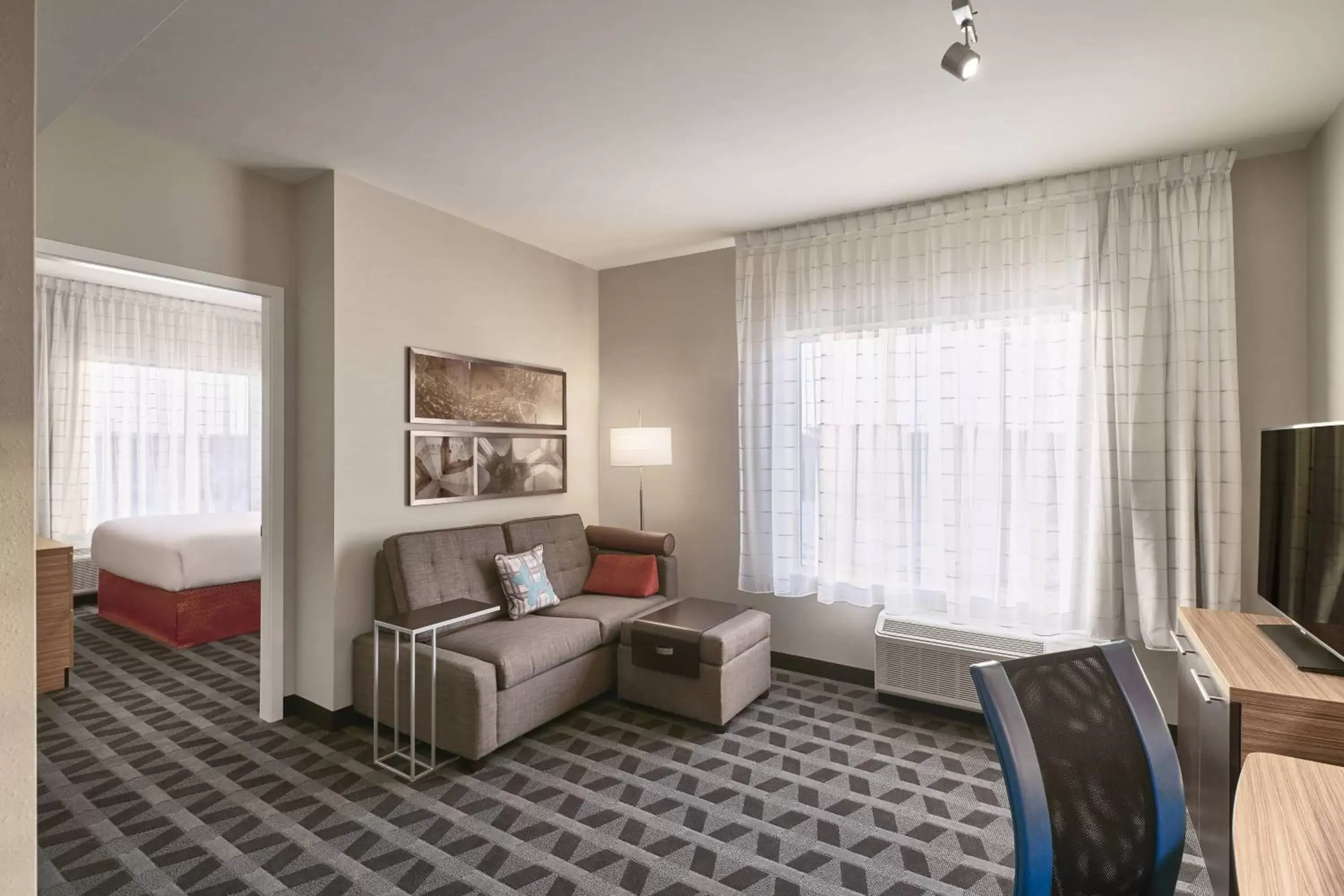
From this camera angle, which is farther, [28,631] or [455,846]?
[455,846]

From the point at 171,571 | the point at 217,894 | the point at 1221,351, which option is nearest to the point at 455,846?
the point at 217,894

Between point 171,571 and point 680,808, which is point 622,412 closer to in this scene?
point 680,808

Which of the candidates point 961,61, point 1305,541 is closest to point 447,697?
point 961,61

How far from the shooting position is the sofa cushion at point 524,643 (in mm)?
3107

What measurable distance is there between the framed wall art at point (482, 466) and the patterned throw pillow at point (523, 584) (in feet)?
1.69

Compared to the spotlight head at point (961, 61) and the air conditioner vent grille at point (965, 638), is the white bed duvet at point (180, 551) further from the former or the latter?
the spotlight head at point (961, 61)

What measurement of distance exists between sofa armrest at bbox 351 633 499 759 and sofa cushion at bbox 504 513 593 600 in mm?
1013

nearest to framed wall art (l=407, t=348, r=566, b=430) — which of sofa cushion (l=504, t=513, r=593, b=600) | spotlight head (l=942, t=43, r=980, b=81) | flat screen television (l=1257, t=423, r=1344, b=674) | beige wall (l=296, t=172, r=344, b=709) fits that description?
beige wall (l=296, t=172, r=344, b=709)

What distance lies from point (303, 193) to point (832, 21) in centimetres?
288

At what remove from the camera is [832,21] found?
2129 millimetres

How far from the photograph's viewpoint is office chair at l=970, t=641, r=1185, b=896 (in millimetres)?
1231

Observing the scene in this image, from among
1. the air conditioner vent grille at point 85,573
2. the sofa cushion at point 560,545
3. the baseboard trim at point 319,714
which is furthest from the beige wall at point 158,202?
the air conditioner vent grille at point 85,573

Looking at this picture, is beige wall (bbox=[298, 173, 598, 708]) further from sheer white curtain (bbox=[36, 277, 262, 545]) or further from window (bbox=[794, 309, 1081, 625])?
sheer white curtain (bbox=[36, 277, 262, 545])

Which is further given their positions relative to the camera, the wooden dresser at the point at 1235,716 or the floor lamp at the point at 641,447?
the floor lamp at the point at 641,447
